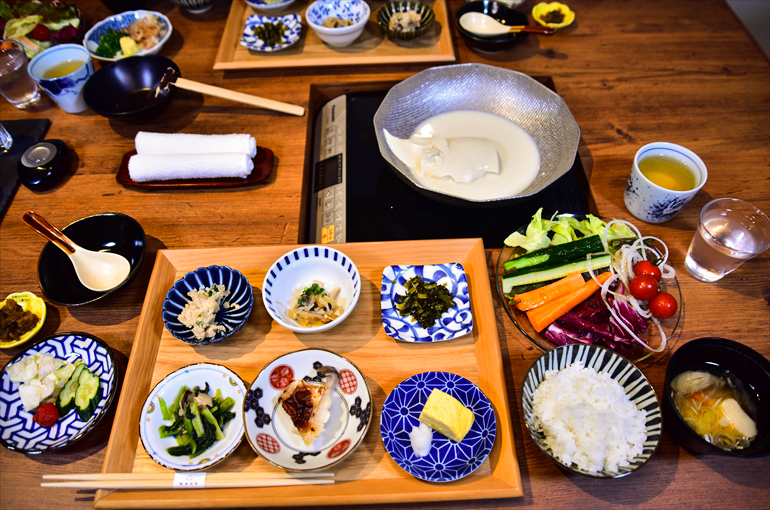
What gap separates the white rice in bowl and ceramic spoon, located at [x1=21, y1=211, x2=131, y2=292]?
4.78 feet

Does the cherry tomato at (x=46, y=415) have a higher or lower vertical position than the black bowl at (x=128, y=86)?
lower

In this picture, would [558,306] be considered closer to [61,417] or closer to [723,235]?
[723,235]

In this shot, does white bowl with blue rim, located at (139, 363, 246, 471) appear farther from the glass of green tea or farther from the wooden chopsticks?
the glass of green tea

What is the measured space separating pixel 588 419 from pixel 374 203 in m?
1.12

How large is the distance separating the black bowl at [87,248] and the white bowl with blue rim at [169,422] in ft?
1.43

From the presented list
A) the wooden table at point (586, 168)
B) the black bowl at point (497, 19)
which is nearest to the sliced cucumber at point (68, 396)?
the wooden table at point (586, 168)

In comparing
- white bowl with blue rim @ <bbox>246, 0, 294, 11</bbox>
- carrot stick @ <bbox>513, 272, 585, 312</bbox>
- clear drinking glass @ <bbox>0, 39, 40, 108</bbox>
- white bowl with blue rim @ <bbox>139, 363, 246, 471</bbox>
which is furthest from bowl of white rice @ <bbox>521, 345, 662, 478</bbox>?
clear drinking glass @ <bbox>0, 39, 40, 108</bbox>

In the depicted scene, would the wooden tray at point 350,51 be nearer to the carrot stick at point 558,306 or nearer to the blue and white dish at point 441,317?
the blue and white dish at point 441,317

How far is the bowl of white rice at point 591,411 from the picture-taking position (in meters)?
1.11

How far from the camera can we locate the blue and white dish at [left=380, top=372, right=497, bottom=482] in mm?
1148

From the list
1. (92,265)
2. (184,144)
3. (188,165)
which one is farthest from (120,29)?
(92,265)

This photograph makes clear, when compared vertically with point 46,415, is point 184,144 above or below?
above

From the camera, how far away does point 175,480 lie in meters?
1.17

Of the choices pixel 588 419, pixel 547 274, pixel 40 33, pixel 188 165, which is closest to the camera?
pixel 588 419
